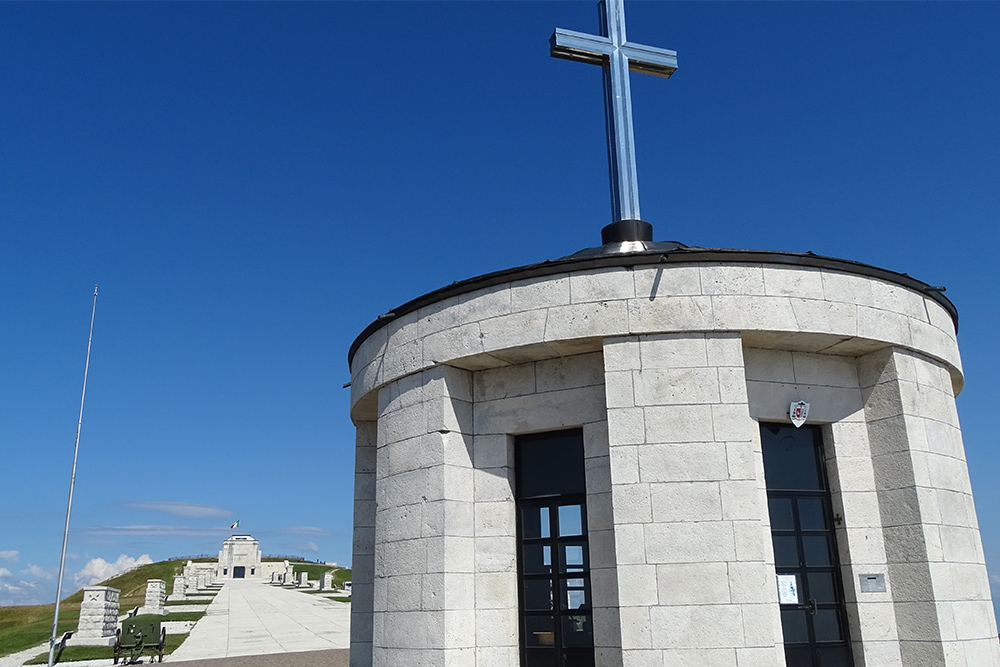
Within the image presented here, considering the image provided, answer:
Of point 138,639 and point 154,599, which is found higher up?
point 154,599

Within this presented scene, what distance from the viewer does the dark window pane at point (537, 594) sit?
31.0ft

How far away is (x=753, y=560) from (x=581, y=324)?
318 centimetres

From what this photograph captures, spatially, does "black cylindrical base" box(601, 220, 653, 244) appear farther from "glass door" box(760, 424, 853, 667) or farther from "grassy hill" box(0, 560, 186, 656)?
"grassy hill" box(0, 560, 186, 656)

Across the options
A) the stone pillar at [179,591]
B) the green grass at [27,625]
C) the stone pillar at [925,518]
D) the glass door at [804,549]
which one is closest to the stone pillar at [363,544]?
the glass door at [804,549]

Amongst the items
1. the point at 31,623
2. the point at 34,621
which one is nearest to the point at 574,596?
the point at 31,623

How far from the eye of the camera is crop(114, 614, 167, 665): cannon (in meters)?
21.0

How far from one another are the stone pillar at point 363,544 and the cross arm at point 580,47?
6.96 m

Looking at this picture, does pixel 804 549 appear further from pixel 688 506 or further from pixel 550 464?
pixel 550 464

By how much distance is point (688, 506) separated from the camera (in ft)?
26.9

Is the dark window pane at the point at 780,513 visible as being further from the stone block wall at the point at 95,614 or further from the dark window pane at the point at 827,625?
the stone block wall at the point at 95,614

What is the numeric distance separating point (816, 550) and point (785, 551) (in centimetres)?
43

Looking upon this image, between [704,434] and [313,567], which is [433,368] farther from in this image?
[313,567]

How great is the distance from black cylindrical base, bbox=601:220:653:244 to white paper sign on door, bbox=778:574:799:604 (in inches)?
210

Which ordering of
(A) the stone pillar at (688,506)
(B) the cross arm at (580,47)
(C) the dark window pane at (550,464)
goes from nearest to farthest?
(A) the stone pillar at (688,506) → (C) the dark window pane at (550,464) → (B) the cross arm at (580,47)
